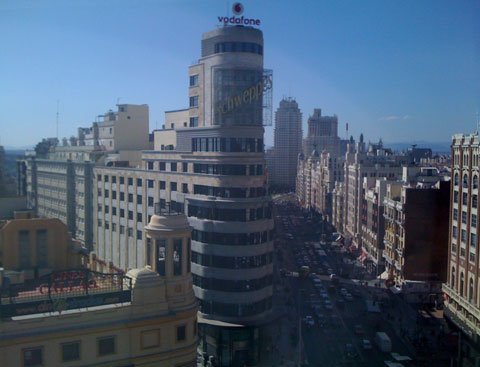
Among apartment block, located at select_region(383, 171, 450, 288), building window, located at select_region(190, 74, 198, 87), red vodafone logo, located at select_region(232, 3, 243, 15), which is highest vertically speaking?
red vodafone logo, located at select_region(232, 3, 243, 15)

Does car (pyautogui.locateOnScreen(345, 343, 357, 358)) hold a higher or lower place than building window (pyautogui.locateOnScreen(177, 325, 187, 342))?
lower

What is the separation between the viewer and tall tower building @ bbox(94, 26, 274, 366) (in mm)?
16969

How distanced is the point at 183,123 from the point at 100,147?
9.15m

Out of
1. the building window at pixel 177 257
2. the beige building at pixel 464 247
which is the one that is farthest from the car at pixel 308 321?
the building window at pixel 177 257

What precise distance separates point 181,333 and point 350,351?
9.66 meters

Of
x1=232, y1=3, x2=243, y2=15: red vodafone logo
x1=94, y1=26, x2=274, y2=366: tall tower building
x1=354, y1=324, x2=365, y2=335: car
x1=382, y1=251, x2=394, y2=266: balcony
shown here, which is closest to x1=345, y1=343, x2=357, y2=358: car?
x1=354, y1=324, x2=365, y2=335: car

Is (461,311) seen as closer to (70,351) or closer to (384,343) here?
(384,343)

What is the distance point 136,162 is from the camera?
27062 millimetres

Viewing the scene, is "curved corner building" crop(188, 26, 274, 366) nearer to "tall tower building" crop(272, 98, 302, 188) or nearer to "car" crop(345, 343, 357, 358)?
"car" crop(345, 343, 357, 358)

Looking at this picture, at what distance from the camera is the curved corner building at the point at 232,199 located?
16984 millimetres

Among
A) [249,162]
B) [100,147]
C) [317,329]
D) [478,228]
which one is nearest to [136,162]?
[100,147]

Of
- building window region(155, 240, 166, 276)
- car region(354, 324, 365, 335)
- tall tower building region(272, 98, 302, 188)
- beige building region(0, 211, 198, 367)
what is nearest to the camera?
beige building region(0, 211, 198, 367)

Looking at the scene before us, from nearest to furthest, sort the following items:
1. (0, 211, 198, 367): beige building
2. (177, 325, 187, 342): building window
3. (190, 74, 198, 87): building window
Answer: (0, 211, 198, 367): beige building
(177, 325, 187, 342): building window
(190, 74, 198, 87): building window

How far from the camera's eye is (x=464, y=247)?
766 inches
